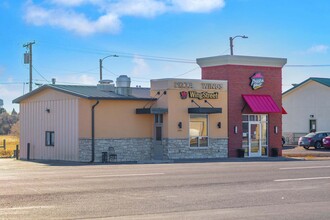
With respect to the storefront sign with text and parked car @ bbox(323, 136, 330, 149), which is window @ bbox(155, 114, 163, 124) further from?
parked car @ bbox(323, 136, 330, 149)

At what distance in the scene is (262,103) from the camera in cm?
3709

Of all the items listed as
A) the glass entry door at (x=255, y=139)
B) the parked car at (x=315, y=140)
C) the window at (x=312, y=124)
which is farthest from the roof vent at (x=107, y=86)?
the window at (x=312, y=124)

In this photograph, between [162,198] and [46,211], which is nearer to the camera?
[46,211]

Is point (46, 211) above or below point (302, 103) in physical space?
below

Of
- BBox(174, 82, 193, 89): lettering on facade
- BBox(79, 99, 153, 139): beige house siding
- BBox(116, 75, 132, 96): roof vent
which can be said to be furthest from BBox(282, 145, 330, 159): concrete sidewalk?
BBox(116, 75, 132, 96): roof vent

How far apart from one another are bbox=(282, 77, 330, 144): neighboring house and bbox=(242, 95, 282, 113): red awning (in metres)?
20.2

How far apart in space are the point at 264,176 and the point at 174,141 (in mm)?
14828

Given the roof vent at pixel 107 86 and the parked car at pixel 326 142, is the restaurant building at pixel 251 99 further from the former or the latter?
the parked car at pixel 326 142

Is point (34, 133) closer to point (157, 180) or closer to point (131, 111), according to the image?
point (131, 111)

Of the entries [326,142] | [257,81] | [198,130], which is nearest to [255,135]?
[257,81]

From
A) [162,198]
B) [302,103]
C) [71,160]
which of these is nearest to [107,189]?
[162,198]

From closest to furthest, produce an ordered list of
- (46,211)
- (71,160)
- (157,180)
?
(46,211) → (157,180) → (71,160)

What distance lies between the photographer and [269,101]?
3769cm

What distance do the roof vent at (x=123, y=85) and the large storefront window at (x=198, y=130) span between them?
393cm
